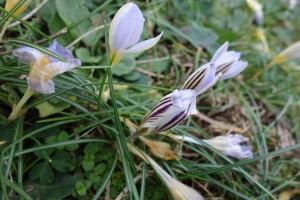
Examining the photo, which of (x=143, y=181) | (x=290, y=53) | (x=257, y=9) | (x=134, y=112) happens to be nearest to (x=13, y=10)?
(x=134, y=112)

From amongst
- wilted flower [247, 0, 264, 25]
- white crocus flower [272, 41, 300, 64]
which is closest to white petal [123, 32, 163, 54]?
white crocus flower [272, 41, 300, 64]

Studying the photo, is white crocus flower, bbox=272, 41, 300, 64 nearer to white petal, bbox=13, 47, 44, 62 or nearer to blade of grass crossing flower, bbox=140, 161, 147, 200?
blade of grass crossing flower, bbox=140, 161, 147, 200

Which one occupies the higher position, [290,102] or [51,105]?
[51,105]

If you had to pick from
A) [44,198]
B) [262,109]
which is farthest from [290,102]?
[44,198]

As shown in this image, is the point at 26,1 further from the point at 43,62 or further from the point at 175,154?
the point at 175,154

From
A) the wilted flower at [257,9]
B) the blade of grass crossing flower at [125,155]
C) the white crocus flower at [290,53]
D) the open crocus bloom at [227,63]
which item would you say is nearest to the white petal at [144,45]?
the blade of grass crossing flower at [125,155]

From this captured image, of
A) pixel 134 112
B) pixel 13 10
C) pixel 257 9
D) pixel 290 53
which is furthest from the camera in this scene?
pixel 257 9

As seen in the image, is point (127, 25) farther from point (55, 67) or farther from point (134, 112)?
point (134, 112)
